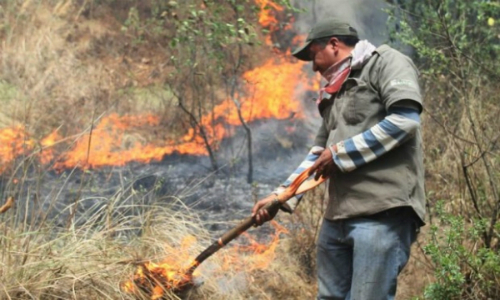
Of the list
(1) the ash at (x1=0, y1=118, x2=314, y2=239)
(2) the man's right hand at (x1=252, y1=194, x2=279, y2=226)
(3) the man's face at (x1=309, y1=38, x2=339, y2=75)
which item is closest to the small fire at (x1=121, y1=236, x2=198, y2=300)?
(2) the man's right hand at (x1=252, y1=194, x2=279, y2=226)

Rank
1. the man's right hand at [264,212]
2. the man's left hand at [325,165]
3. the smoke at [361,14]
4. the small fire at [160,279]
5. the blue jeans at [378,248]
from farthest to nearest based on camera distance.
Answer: the smoke at [361,14], the small fire at [160,279], the man's right hand at [264,212], the man's left hand at [325,165], the blue jeans at [378,248]

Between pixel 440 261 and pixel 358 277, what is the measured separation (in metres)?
0.96

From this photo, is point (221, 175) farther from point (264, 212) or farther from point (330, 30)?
point (330, 30)

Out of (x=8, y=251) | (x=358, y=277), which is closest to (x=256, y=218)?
(x=358, y=277)

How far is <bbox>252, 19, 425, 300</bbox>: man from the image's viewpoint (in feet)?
11.3

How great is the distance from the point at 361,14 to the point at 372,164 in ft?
19.8

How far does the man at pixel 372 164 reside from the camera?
343 cm

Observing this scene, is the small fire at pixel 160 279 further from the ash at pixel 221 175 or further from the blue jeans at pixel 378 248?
the ash at pixel 221 175

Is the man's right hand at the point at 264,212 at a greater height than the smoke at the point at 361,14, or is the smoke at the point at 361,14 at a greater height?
the man's right hand at the point at 264,212

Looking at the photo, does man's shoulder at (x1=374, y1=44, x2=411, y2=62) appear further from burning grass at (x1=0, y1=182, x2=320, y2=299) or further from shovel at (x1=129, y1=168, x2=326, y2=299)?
burning grass at (x1=0, y1=182, x2=320, y2=299)

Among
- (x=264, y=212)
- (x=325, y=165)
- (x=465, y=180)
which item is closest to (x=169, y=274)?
(x=264, y=212)

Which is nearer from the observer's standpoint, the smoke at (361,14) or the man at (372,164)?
the man at (372,164)

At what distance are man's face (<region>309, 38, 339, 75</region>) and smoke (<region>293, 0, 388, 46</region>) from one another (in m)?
5.04

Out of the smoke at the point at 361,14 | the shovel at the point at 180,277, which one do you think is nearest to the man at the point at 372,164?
the shovel at the point at 180,277
